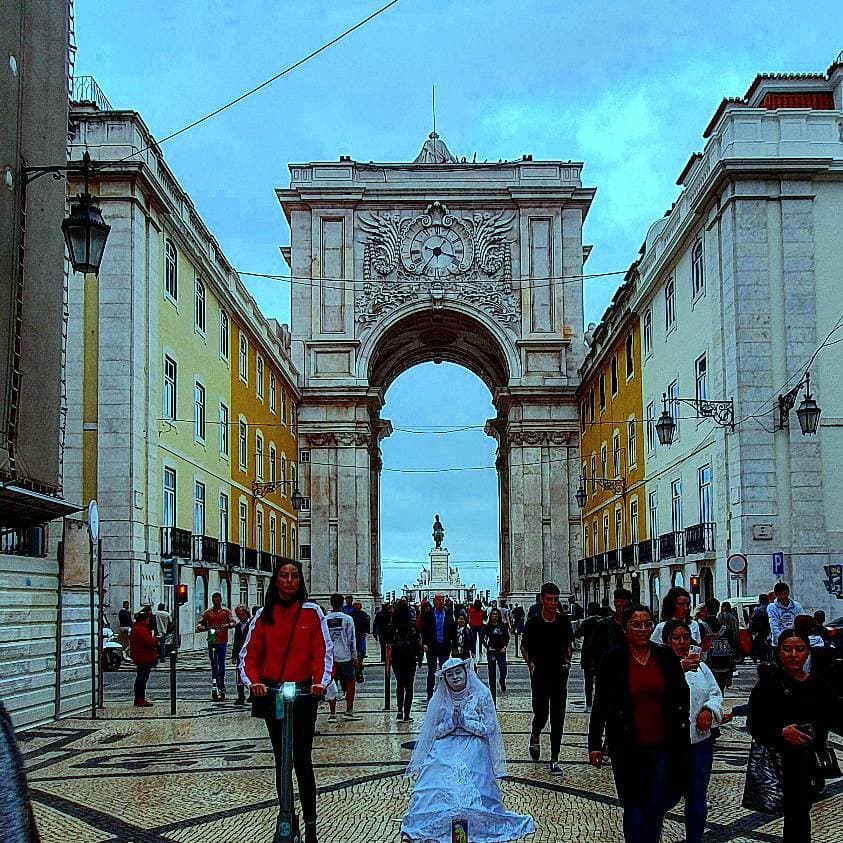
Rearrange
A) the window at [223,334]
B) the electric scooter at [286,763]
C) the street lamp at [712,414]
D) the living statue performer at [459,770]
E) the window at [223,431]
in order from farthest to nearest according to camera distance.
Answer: the window at [223,334] < the window at [223,431] < the street lamp at [712,414] < the living statue performer at [459,770] < the electric scooter at [286,763]

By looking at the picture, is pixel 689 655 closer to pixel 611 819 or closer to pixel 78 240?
pixel 611 819

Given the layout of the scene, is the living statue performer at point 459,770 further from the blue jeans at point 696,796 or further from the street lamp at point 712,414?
the street lamp at point 712,414

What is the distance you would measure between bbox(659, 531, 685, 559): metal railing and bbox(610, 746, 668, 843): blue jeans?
81.1ft

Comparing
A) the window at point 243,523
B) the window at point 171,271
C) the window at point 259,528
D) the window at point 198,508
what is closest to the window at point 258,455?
the window at point 259,528

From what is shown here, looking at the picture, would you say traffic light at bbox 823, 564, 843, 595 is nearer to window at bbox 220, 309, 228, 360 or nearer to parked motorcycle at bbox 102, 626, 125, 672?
parked motorcycle at bbox 102, 626, 125, 672

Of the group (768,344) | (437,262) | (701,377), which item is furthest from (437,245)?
(768,344)

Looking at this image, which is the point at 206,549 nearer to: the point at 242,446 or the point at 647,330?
the point at 242,446

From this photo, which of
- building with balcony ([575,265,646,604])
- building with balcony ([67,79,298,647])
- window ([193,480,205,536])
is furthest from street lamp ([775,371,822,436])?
window ([193,480,205,536])

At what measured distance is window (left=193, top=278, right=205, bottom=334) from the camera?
33.9 meters

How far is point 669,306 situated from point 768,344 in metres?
7.69

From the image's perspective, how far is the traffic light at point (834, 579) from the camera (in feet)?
74.9

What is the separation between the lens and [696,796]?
271 inches

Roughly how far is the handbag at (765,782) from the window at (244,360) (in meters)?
35.5

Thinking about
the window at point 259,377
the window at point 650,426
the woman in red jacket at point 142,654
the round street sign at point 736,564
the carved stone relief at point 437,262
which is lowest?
the woman in red jacket at point 142,654
